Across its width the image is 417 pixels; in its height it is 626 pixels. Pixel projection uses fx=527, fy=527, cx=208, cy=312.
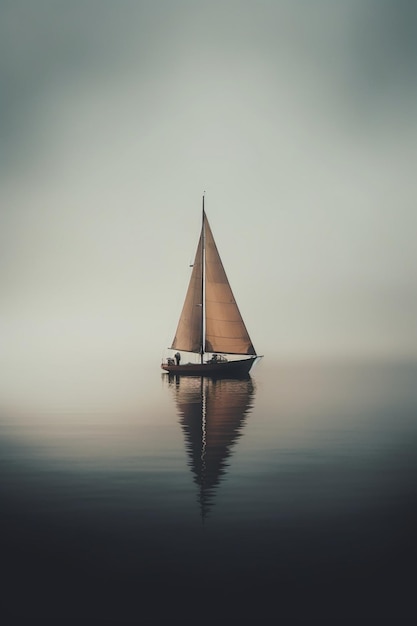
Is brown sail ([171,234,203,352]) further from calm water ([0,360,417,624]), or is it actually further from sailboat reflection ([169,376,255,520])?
calm water ([0,360,417,624])

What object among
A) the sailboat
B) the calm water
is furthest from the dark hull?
the calm water

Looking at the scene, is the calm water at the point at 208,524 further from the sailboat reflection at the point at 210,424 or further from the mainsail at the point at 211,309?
the mainsail at the point at 211,309

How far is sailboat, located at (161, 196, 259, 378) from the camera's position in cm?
7212

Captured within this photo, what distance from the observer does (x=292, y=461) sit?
2645 cm

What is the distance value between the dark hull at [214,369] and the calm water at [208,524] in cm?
3331

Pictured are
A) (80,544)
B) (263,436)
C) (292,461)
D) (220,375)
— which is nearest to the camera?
(80,544)

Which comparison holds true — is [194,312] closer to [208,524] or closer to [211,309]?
[211,309]

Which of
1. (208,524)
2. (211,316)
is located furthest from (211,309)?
(208,524)

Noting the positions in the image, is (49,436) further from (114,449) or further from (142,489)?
(142,489)

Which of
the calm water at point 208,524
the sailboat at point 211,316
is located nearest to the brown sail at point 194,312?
the sailboat at point 211,316

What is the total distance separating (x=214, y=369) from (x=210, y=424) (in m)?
32.7

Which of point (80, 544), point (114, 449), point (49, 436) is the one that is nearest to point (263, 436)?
point (114, 449)

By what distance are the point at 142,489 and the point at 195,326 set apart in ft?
172

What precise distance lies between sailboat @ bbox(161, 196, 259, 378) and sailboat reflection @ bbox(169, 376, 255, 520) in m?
3.55
